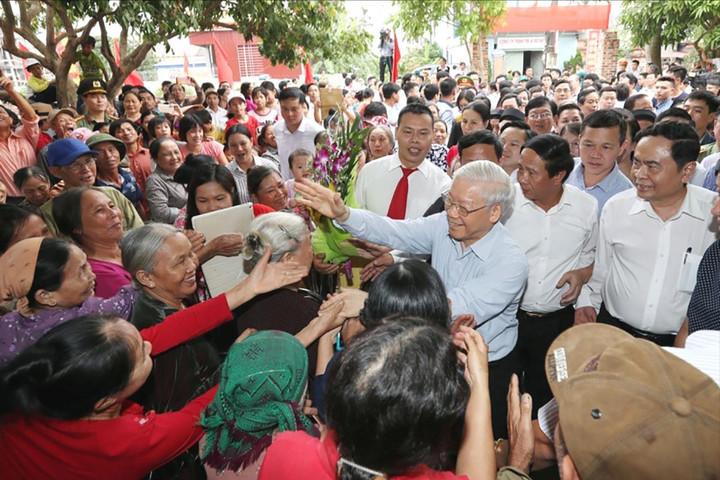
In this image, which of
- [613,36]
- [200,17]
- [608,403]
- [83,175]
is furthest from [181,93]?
[613,36]

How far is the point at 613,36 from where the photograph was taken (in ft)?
80.2

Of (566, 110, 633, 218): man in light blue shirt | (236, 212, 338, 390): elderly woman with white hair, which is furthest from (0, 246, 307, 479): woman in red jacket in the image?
(566, 110, 633, 218): man in light blue shirt

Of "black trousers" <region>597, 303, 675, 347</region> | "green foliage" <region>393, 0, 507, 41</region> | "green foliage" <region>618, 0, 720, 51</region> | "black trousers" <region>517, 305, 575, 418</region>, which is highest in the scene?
"green foliage" <region>393, 0, 507, 41</region>

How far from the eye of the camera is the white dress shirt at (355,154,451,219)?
3674 mm

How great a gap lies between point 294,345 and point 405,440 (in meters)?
0.64

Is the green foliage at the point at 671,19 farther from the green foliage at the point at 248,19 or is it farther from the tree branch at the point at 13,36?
the tree branch at the point at 13,36

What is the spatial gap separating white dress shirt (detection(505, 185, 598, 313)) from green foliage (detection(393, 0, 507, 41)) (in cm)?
1622

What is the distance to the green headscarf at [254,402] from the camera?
1.43m

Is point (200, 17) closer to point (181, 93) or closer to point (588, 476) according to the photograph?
point (181, 93)

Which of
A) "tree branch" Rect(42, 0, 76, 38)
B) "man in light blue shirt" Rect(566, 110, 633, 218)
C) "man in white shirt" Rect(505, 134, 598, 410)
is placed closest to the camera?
"man in white shirt" Rect(505, 134, 598, 410)

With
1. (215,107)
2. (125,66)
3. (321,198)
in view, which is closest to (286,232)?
(321,198)

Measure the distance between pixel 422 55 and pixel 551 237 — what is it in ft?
116

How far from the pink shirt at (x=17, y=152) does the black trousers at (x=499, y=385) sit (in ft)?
15.8

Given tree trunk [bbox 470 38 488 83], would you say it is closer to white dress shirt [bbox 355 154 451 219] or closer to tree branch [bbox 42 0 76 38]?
tree branch [bbox 42 0 76 38]
